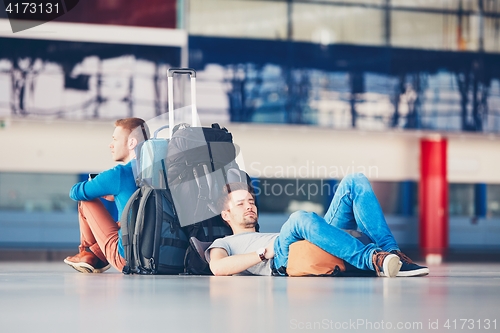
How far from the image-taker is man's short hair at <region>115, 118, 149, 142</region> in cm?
566

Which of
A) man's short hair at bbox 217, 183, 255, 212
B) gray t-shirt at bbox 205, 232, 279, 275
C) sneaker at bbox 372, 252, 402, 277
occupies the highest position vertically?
man's short hair at bbox 217, 183, 255, 212

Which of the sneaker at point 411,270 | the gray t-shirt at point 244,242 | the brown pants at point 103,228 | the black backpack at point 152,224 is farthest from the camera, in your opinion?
the brown pants at point 103,228

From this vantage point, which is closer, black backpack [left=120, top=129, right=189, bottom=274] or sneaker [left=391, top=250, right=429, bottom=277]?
sneaker [left=391, top=250, right=429, bottom=277]

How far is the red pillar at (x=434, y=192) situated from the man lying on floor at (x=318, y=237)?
36.6 ft

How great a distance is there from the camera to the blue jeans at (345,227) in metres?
4.77

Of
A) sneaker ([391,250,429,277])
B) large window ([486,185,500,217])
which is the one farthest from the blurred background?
sneaker ([391,250,429,277])

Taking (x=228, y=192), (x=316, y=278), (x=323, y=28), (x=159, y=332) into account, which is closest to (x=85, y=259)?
(x=228, y=192)

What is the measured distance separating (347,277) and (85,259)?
1.95 meters

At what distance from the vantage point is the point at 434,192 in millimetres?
16016

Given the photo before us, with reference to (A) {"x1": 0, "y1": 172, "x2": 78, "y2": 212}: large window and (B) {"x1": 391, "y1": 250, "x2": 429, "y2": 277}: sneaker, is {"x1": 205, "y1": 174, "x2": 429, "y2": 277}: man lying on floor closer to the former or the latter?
(B) {"x1": 391, "y1": 250, "x2": 429, "y2": 277}: sneaker

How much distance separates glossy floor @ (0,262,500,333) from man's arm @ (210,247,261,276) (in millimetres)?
416

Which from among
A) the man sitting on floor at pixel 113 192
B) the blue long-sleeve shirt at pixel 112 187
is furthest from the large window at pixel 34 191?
the blue long-sleeve shirt at pixel 112 187

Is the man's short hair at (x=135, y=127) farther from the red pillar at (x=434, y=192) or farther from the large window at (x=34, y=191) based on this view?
the red pillar at (x=434, y=192)

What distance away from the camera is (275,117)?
14227 millimetres
